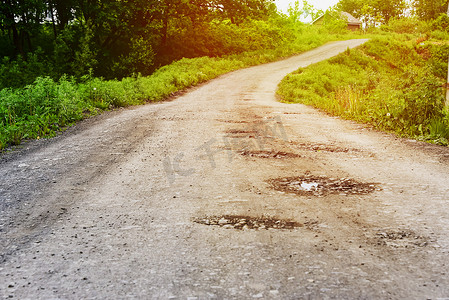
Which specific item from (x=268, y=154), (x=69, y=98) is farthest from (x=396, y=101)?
(x=69, y=98)

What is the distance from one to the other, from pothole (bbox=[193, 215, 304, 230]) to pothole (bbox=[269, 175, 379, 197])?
879 millimetres

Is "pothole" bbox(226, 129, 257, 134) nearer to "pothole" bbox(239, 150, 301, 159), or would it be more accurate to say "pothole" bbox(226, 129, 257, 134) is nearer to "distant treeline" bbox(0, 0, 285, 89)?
"pothole" bbox(239, 150, 301, 159)

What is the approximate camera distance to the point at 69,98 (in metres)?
→ 10.5

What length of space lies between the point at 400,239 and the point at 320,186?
1.48 m

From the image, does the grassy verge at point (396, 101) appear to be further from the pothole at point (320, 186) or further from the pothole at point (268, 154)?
the pothole at point (320, 186)

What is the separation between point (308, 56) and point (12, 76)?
69.6 feet

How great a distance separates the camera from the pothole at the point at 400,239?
10.5 ft

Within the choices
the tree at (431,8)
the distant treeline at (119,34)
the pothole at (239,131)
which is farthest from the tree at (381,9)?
the pothole at (239,131)

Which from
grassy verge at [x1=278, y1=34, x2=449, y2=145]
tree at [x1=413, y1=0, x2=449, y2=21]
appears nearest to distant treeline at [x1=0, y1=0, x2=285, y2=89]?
grassy verge at [x1=278, y1=34, x2=449, y2=145]

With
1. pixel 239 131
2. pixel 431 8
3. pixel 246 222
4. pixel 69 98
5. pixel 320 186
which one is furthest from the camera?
pixel 431 8

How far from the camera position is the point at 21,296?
2.55 metres

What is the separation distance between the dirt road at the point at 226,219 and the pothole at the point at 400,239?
2 cm

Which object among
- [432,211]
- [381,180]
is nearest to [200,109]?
[381,180]

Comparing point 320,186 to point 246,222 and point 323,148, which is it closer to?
point 246,222
